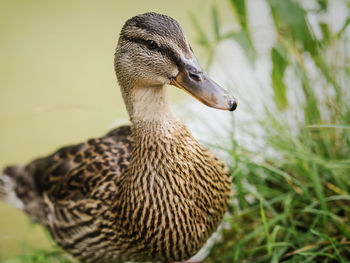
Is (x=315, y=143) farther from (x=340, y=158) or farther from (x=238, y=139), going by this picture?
(x=238, y=139)

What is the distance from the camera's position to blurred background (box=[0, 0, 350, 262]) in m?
1.46

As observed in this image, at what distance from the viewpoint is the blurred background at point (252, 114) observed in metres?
1.46

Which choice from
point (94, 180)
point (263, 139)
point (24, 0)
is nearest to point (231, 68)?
point (263, 139)

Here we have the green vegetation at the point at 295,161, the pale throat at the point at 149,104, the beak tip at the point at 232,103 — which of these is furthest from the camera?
the green vegetation at the point at 295,161

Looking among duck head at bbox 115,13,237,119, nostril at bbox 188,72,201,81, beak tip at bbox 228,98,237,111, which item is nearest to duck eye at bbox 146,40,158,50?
duck head at bbox 115,13,237,119

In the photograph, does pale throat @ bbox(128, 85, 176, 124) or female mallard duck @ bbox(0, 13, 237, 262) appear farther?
pale throat @ bbox(128, 85, 176, 124)

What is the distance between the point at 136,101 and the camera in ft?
3.64

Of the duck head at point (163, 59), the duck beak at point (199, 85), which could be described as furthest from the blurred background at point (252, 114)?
the duck beak at point (199, 85)

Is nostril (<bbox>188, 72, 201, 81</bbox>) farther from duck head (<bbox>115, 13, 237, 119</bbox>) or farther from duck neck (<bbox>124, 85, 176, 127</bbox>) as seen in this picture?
duck neck (<bbox>124, 85, 176, 127</bbox>)

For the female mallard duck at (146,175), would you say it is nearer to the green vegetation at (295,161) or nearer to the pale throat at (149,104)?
the pale throat at (149,104)

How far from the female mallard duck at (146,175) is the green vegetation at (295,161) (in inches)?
12.2

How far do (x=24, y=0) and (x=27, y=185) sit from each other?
2.03m

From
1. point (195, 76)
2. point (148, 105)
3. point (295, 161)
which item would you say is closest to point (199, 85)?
point (195, 76)

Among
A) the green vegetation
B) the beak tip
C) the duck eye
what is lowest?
the green vegetation
